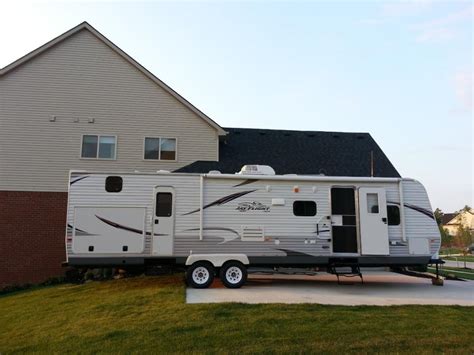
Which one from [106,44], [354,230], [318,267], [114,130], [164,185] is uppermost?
[106,44]

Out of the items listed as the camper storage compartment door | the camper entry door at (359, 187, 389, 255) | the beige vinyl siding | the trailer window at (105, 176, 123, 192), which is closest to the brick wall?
the beige vinyl siding

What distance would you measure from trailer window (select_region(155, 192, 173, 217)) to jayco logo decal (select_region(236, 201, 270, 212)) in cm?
193

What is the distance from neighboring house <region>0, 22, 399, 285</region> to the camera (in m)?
16.2

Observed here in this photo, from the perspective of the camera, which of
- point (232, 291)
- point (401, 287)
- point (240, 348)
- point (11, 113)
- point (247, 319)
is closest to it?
point (240, 348)

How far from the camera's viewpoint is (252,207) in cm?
1146

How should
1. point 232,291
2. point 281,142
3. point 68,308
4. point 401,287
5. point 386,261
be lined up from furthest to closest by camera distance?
point 281,142, point 401,287, point 386,261, point 232,291, point 68,308

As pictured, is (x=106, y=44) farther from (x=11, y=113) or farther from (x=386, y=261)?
(x=386, y=261)

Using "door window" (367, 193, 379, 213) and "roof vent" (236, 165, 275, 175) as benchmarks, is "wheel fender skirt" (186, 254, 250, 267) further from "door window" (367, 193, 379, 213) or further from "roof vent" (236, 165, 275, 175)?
"door window" (367, 193, 379, 213)

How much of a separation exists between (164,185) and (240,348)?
5.88 metres

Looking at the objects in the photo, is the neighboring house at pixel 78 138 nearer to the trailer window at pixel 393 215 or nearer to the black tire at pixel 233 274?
the trailer window at pixel 393 215

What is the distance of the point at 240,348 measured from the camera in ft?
21.1

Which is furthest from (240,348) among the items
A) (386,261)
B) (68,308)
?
(386,261)

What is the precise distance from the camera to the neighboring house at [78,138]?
16.2m

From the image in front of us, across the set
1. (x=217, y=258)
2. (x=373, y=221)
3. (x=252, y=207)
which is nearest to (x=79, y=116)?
(x=252, y=207)
